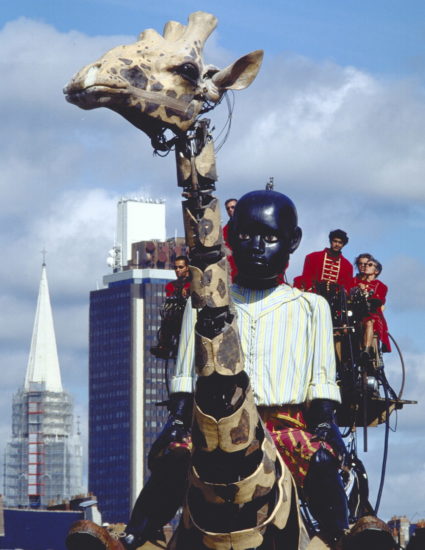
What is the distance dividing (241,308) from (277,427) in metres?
1.37

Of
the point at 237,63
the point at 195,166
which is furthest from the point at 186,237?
the point at 237,63

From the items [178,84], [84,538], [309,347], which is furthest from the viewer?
[309,347]

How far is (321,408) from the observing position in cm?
1953

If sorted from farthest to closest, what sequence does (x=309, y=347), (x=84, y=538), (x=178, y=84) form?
(x=309, y=347)
(x=84, y=538)
(x=178, y=84)

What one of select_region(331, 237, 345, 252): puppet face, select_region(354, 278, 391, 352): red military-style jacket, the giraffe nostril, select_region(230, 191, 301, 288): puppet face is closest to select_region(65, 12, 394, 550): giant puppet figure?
the giraffe nostril

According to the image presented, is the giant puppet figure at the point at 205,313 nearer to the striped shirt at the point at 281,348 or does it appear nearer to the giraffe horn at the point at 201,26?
the giraffe horn at the point at 201,26

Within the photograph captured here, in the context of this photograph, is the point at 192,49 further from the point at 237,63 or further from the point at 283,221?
the point at 283,221

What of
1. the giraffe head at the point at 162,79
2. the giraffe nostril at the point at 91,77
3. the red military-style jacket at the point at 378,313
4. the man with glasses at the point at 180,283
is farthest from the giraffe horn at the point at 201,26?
the red military-style jacket at the point at 378,313

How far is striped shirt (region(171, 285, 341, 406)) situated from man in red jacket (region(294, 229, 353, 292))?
6.21 metres

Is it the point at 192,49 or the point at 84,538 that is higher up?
the point at 192,49

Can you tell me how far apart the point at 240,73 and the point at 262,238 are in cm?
274

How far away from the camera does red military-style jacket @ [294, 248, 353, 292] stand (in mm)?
26438

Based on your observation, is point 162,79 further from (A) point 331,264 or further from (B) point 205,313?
(A) point 331,264

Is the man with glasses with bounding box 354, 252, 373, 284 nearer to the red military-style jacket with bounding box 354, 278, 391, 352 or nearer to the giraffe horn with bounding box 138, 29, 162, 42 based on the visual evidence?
the red military-style jacket with bounding box 354, 278, 391, 352
